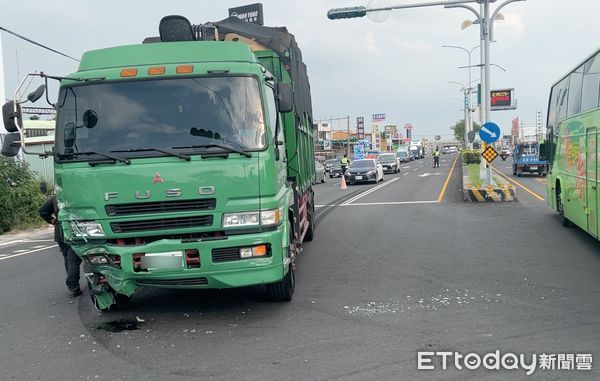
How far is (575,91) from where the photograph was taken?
9.91 m

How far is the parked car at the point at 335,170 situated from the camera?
42469 millimetres

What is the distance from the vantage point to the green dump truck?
5.20 m

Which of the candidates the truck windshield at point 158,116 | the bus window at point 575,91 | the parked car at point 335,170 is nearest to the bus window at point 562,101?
the bus window at point 575,91

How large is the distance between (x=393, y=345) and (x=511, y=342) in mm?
1049

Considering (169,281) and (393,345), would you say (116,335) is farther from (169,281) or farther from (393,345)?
(393,345)

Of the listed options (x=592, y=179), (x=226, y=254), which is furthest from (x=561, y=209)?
(x=226, y=254)

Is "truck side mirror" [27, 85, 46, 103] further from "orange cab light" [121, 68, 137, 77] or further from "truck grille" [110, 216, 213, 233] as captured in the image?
"truck grille" [110, 216, 213, 233]

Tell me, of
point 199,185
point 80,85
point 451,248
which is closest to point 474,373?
point 199,185

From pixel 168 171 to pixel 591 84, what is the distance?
7.06 metres

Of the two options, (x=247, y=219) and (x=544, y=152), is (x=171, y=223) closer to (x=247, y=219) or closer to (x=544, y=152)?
(x=247, y=219)

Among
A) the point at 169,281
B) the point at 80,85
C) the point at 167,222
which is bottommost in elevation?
the point at 169,281

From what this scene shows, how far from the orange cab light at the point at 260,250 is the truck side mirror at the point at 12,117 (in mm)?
2814

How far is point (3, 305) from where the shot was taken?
6906 mm

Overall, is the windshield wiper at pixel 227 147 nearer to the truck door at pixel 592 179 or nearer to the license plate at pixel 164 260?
the license plate at pixel 164 260
